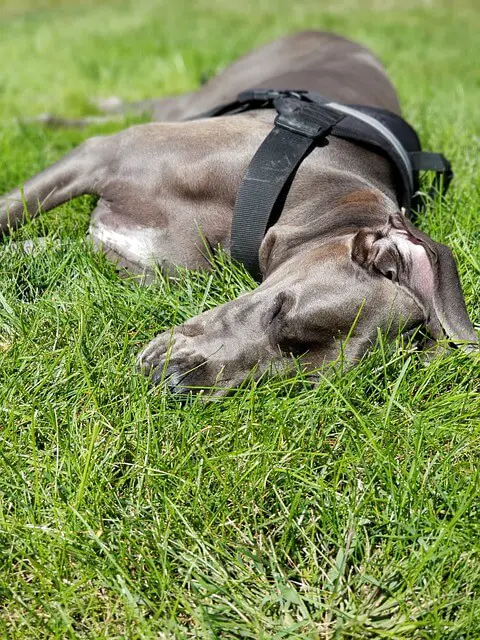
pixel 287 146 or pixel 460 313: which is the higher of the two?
pixel 287 146

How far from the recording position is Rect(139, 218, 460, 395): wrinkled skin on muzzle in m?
2.55

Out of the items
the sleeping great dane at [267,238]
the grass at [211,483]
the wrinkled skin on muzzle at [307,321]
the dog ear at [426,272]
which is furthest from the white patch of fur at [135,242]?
the dog ear at [426,272]

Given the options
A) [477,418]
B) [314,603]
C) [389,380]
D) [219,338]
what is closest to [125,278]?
[219,338]

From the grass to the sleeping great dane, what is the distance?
0.11 m

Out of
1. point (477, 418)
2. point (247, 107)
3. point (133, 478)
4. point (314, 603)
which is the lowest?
point (477, 418)

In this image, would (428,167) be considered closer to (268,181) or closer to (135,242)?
(268,181)

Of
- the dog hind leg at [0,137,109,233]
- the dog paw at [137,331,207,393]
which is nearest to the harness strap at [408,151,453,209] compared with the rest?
the dog hind leg at [0,137,109,233]

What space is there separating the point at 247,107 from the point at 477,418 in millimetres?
1896

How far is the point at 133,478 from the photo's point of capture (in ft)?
7.10

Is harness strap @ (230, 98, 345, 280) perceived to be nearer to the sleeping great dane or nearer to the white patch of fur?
the sleeping great dane

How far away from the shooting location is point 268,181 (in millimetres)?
3037

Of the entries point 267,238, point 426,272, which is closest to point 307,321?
point 426,272

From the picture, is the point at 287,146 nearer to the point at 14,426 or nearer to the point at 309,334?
the point at 309,334

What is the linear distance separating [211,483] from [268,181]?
1321 millimetres
